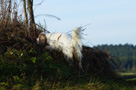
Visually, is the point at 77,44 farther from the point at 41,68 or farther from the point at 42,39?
the point at 42,39

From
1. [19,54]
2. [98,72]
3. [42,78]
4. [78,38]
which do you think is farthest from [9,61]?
[98,72]

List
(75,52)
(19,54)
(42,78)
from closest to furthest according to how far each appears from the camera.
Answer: (42,78), (19,54), (75,52)

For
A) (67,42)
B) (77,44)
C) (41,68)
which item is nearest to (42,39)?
(67,42)

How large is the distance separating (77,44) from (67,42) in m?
0.62

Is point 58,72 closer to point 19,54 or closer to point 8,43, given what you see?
point 19,54

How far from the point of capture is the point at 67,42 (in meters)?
8.92

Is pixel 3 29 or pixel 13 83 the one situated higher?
pixel 3 29

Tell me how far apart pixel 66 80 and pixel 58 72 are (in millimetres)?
338

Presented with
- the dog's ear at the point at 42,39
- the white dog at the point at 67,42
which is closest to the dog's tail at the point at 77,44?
the white dog at the point at 67,42

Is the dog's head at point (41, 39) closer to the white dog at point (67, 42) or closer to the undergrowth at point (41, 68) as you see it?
the white dog at point (67, 42)

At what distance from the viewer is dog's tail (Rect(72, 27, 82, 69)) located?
8.26 meters

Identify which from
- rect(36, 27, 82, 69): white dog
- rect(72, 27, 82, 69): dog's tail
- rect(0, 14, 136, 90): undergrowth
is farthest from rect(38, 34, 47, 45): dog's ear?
rect(72, 27, 82, 69): dog's tail

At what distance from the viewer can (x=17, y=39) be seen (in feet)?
28.8

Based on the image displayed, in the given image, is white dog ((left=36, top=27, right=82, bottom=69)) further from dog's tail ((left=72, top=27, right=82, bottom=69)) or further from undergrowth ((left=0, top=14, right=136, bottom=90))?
undergrowth ((left=0, top=14, right=136, bottom=90))
